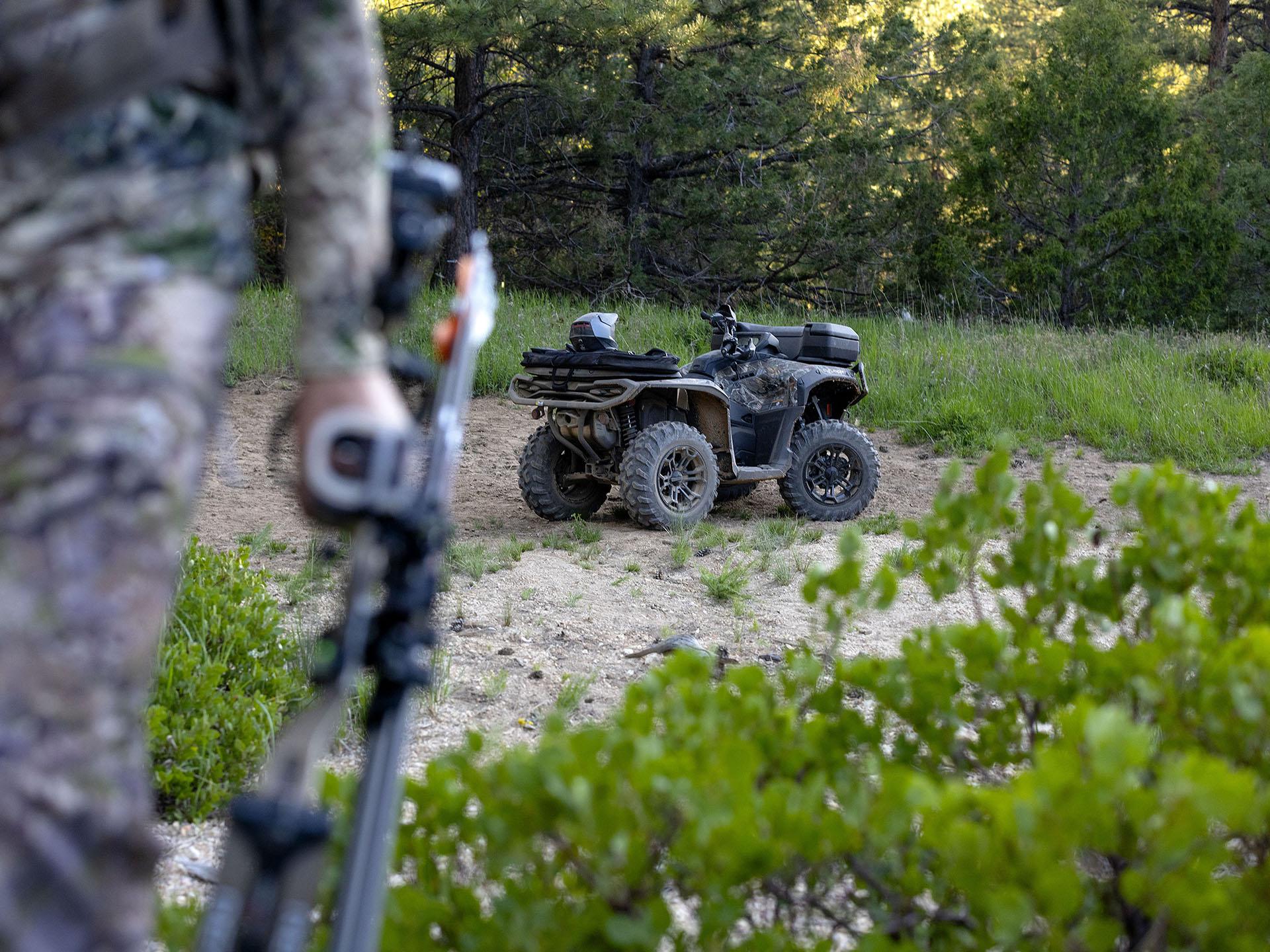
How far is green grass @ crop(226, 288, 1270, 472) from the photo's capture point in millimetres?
10992

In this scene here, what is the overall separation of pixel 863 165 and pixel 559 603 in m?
12.7

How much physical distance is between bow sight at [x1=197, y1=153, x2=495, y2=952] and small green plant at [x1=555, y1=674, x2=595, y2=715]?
9.43ft

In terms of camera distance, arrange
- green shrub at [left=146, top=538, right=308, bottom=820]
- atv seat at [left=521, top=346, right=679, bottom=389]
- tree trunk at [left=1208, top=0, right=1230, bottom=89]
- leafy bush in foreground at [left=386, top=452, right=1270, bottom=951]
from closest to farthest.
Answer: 1. leafy bush in foreground at [left=386, top=452, right=1270, bottom=951]
2. green shrub at [left=146, top=538, right=308, bottom=820]
3. atv seat at [left=521, top=346, right=679, bottom=389]
4. tree trunk at [left=1208, top=0, right=1230, bottom=89]

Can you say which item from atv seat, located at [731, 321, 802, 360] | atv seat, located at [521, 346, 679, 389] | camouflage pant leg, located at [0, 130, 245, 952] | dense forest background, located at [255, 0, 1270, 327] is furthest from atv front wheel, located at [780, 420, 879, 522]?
dense forest background, located at [255, 0, 1270, 327]

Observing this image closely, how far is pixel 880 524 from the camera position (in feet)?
26.7

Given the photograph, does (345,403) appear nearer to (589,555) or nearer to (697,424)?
(589,555)

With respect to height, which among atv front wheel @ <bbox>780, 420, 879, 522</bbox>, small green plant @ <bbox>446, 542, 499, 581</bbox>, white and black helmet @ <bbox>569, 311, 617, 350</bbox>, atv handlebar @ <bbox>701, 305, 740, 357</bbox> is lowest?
small green plant @ <bbox>446, 542, 499, 581</bbox>

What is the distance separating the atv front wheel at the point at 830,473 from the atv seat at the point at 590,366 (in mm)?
1222

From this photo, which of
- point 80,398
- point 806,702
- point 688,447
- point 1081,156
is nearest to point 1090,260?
point 1081,156

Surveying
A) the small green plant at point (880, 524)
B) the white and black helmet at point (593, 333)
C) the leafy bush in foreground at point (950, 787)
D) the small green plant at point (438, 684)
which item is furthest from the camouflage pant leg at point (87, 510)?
the small green plant at point (880, 524)

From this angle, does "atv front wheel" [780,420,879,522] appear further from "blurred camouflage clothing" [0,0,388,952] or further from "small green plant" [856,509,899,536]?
"blurred camouflage clothing" [0,0,388,952]

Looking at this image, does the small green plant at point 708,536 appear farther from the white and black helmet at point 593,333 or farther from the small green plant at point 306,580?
the small green plant at point 306,580

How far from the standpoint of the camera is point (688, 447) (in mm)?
7691

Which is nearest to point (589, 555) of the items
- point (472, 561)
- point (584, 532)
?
point (584, 532)
